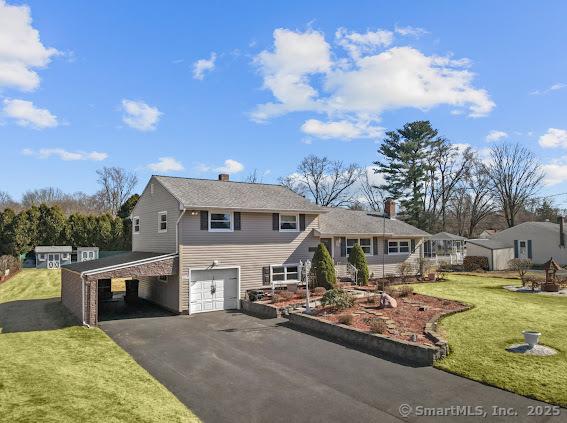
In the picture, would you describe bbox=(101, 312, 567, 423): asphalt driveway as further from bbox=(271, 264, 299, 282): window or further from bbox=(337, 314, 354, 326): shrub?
bbox=(271, 264, 299, 282): window

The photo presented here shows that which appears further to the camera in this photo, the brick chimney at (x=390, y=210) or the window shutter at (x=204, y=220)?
the brick chimney at (x=390, y=210)

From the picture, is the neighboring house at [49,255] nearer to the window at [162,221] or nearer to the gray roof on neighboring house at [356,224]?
the window at [162,221]

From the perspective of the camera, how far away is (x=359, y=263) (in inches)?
1009

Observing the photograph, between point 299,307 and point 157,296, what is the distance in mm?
9066

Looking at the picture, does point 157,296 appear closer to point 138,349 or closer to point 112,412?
point 138,349

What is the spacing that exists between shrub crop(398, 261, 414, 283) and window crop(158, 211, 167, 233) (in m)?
17.2

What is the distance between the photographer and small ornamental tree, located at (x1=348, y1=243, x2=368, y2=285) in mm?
25500

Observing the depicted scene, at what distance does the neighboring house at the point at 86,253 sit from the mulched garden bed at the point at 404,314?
34.6m

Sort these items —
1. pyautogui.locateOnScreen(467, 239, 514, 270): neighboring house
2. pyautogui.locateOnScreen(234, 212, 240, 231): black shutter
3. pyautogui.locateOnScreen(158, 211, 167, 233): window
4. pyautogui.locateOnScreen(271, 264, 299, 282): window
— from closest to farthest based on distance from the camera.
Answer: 1. pyautogui.locateOnScreen(234, 212, 240, 231): black shutter
2. pyautogui.locateOnScreen(158, 211, 167, 233): window
3. pyautogui.locateOnScreen(271, 264, 299, 282): window
4. pyautogui.locateOnScreen(467, 239, 514, 270): neighboring house

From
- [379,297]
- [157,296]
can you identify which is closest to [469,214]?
[379,297]

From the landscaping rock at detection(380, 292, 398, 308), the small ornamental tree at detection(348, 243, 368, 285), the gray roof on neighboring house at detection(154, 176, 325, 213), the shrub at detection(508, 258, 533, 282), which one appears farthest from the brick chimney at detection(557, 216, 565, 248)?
the landscaping rock at detection(380, 292, 398, 308)

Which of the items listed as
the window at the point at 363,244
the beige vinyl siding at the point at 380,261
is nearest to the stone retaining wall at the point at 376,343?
the beige vinyl siding at the point at 380,261

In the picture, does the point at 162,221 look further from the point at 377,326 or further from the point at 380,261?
the point at 380,261

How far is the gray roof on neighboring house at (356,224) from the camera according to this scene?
88.7 ft
